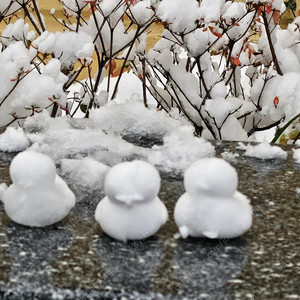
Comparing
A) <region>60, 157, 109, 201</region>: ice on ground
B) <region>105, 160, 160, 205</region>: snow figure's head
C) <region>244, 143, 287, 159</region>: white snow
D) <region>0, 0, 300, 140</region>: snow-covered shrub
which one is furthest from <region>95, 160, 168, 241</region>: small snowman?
<region>0, 0, 300, 140</region>: snow-covered shrub

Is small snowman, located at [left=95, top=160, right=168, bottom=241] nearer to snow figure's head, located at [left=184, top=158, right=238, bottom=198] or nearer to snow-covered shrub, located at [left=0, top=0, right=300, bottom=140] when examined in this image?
snow figure's head, located at [left=184, top=158, right=238, bottom=198]

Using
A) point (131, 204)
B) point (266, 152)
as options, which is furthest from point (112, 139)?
point (131, 204)

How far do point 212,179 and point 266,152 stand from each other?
1.37 ft

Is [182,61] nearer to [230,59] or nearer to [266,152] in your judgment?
[230,59]

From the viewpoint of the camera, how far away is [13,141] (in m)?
1.21

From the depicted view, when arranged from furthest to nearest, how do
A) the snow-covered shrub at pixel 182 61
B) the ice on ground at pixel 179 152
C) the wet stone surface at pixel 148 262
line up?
the snow-covered shrub at pixel 182 61 → the ice on ground at pixel 179 152 → the wet stone surface at pixel 148 262

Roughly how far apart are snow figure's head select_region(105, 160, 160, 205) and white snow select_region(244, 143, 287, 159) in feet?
1.42

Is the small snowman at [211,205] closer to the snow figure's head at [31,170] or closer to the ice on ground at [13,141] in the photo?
the snow figure's head at [31,170]

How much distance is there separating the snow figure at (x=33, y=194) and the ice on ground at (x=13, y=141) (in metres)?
0.35

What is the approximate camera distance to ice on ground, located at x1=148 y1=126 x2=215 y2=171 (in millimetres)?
1101

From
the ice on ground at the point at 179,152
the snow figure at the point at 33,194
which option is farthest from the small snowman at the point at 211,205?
the ice on ground at the point at 179,152

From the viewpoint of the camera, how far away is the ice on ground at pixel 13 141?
Answer: 120cm

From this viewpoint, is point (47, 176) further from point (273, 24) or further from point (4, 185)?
point (273, 24)

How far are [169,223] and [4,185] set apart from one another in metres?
0.28
